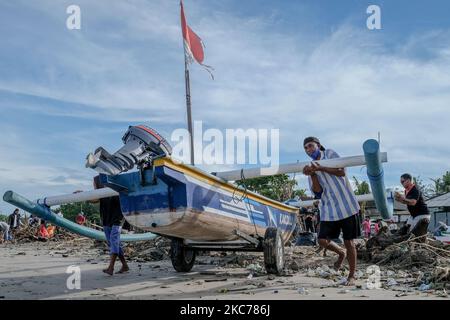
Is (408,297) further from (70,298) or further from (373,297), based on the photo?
(70,298)

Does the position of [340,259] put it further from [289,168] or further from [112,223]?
[112,223]

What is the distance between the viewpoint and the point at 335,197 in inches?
238

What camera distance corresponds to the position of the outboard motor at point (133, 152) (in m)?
5.38

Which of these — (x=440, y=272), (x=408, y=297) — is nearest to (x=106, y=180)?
(x=408, y=297)

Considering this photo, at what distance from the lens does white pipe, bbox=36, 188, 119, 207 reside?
270 inches

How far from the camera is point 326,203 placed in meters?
6.12

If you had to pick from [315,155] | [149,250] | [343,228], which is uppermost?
[315,155]

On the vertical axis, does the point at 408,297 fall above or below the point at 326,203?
below

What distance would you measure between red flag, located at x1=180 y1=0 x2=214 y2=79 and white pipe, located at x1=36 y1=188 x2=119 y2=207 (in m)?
6.46

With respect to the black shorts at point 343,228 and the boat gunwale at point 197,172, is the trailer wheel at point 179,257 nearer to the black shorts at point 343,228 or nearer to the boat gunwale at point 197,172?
the boat gunwale at point 197,172

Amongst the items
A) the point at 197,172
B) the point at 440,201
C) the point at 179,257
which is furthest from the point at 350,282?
the point at 440,201

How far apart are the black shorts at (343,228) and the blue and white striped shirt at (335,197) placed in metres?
0.07

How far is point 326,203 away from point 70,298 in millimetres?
3380

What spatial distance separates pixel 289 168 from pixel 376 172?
113 cm
